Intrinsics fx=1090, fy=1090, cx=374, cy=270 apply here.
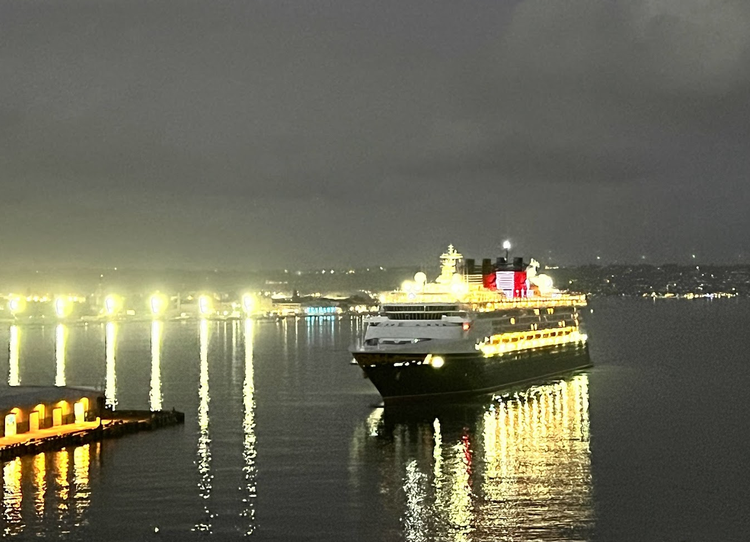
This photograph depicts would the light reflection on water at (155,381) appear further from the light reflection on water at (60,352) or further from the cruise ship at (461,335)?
the cruise ship at (461,335)

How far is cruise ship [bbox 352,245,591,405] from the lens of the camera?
150 feet

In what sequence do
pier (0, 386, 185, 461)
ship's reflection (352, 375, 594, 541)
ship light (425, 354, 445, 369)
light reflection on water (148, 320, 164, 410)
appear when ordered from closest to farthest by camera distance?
1. ship's reflection (352, 375, 594, 541)
2. pier (0, 386, 185, 461)
3. ship light (425, 354, 445, 369)
4. light reflection on water (148, 320, 164, 410)

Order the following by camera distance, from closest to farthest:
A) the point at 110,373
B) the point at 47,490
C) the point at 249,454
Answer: the point at 47,490 → the point at 249,454 → the point at 110,373

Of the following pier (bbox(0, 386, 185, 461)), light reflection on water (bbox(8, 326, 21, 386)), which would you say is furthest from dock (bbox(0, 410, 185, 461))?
light reflection on water (bbox(8, 326, 21, 386))

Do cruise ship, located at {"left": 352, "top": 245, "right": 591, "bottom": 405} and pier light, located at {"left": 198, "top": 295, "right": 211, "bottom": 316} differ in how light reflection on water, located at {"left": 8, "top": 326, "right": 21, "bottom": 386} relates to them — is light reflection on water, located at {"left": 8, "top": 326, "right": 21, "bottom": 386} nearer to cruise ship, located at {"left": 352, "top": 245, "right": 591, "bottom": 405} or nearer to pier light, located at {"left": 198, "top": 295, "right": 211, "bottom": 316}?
cruise ship, located at {"left": 352, "top": 245, "right": 591, "bottom": 405}

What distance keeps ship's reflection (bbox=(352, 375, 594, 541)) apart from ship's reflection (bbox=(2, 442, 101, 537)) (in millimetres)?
7817

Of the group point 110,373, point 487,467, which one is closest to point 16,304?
point 110,373

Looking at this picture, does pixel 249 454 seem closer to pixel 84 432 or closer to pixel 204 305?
pixel 84 432

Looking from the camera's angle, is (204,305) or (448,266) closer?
(448,266)

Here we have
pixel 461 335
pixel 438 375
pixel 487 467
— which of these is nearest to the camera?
pixel 487 467

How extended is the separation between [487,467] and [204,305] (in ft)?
536

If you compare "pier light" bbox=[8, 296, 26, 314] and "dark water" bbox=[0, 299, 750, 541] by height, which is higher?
"pier light" bbox=[8, 296, 26, 314]

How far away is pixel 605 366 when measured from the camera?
72.2 metres

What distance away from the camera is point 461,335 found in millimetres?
47562
